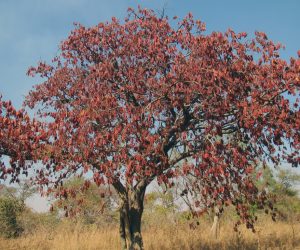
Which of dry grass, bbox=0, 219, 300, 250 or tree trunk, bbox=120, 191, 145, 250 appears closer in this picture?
tree trunk, bbox=120, 191, 145, 250

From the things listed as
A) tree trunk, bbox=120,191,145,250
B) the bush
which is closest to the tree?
tree trunk, bbox=120,191,145,250

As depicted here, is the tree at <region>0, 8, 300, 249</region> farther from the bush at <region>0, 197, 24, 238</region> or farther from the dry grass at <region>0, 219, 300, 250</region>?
the bush at <region>0, 197, 24, 238</region>

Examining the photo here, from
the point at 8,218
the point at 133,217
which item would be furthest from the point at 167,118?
the point at 8,218

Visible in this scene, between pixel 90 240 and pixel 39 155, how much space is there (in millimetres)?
7620

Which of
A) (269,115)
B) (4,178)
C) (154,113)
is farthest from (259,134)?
(4,178)

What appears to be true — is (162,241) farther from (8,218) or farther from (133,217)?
(8,218)

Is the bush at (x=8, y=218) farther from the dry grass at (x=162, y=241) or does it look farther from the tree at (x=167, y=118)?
the tree at (x=167, y=118)

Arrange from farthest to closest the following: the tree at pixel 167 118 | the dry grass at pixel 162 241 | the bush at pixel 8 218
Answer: the bush at pixel 8 218 → the dry grass at pixel 162 241 → the tree at pixel 167 118

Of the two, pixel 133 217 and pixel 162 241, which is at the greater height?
pixel 133 217

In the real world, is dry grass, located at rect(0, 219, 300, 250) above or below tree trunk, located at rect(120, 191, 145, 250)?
below

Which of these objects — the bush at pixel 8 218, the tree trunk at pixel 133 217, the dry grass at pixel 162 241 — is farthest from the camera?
the bush at pixel 8 218

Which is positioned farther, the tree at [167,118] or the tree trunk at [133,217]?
the tree trunk at [133,217]

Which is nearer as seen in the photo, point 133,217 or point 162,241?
point 133,217

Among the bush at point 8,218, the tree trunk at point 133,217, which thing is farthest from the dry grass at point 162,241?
the bush at point 8,218
